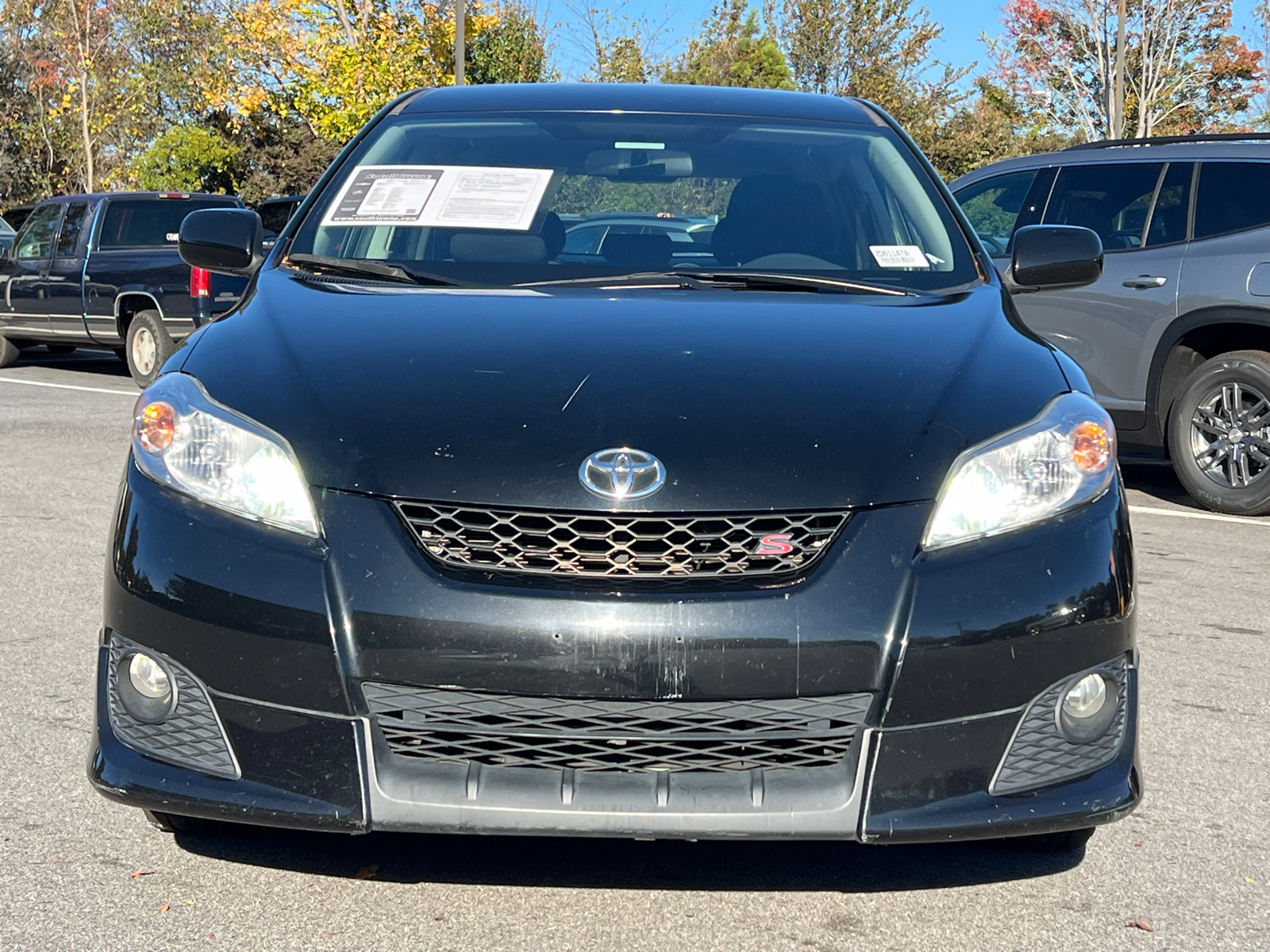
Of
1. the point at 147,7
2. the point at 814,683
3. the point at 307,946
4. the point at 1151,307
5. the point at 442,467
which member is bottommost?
the point at 147,7

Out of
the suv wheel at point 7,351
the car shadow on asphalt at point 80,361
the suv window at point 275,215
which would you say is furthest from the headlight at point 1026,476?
the suv wheel at point 7,351

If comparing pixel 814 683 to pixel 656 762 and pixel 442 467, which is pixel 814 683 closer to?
pixel 656 762

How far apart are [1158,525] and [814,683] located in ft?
19.0

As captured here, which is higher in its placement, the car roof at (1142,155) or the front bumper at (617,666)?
the front bumper at (617,666)

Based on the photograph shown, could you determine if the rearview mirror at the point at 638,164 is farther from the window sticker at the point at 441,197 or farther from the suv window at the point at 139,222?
the suv window at the point at 139,222

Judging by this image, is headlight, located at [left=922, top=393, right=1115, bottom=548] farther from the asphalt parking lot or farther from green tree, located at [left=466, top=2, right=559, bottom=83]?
green tree, located at [left=466, top=2, right=559, bottom=83]

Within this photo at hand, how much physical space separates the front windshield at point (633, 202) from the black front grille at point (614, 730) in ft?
4.31

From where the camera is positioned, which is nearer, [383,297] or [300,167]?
[383,297]

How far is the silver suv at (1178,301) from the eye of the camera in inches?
323

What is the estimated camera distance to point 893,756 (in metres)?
2.76

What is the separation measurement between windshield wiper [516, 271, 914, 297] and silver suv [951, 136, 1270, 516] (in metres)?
4.49

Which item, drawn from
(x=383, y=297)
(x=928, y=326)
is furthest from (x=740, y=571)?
(x=383, y=297)

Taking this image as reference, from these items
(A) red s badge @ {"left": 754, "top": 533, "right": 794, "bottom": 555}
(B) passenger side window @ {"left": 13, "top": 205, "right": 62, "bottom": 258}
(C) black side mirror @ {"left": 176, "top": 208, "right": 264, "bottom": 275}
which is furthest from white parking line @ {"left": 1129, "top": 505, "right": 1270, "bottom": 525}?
(B) passenger side window @ {"left": 13, "top": 205, "right": 62, "bottom": 258}

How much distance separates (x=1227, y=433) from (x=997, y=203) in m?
1.95
